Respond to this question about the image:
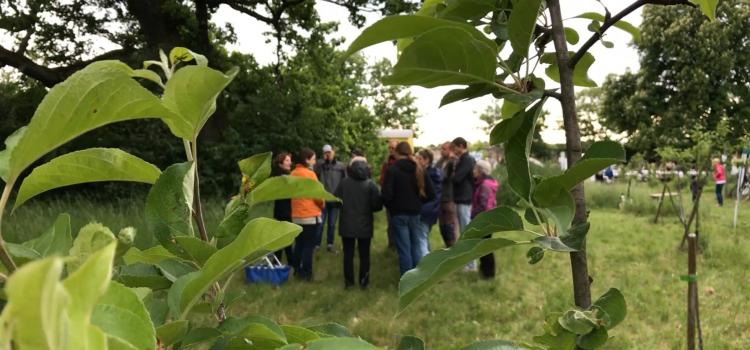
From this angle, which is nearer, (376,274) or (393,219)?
(393,219)

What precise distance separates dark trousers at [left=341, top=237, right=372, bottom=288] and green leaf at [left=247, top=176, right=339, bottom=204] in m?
4.74

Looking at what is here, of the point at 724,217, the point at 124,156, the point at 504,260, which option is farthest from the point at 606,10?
the point at 724,217

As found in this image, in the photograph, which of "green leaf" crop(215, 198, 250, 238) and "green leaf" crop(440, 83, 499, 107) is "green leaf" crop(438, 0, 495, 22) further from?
"green leaf" crop(215, 198, 250, 238)

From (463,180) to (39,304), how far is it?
5757 millimetres

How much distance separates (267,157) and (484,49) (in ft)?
1.07

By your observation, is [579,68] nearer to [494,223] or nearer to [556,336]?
[494,223]

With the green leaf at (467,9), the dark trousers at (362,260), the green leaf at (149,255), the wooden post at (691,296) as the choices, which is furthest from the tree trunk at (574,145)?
the dark trousers at (362,260)

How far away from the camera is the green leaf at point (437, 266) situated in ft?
2.01

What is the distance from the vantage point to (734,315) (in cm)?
478

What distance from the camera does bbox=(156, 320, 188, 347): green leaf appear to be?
0.49 m

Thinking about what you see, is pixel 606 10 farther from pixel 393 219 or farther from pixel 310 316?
pixel 393 219

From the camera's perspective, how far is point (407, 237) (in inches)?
213

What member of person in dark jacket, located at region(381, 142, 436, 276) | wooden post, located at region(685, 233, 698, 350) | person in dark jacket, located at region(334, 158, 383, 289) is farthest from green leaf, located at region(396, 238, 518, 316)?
person in dark jacket, located at region(334, 158, 383, 289)

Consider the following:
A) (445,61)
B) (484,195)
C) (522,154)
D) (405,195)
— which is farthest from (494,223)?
(484,195)
